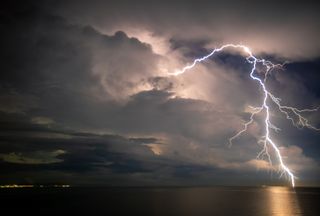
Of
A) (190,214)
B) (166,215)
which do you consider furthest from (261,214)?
(166,215)

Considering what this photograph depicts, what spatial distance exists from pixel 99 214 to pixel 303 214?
37.1m

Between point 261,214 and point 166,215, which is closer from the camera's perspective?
point 166,215

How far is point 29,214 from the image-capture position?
205 feet

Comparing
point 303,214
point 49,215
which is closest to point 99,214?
point 49,215

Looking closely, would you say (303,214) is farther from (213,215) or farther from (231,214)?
(213,215)

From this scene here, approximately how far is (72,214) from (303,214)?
41876mm

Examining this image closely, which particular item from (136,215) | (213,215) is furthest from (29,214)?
(213,215)

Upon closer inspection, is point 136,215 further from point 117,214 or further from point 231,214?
point 231,214

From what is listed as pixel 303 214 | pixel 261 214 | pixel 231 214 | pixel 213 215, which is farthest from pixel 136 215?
pixel 303 214

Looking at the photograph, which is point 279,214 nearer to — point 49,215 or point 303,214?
point 303,214

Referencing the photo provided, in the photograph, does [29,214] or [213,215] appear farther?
[29,214]

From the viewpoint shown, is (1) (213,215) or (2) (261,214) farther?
(2) (261,214)

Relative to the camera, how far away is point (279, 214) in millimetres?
63906

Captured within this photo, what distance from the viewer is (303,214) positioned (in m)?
63.8
